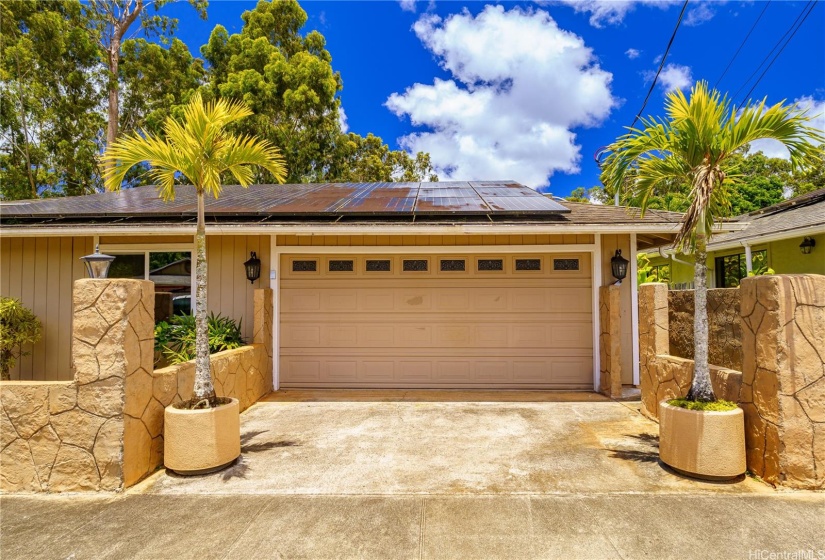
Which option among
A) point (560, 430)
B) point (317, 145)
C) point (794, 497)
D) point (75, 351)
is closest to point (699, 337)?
point (794, 497)

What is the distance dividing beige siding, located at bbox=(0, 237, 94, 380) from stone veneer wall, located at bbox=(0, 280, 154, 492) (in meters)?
3.93

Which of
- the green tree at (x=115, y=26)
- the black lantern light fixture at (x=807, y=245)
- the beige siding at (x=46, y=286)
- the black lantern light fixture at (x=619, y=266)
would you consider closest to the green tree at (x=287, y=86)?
the green tree at (x=115, y=26)

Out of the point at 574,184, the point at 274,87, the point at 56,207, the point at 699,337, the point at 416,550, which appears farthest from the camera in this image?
the point at 574,184

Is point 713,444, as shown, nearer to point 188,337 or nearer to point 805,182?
point 188,337

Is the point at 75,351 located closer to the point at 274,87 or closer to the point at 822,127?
the point at 822,127

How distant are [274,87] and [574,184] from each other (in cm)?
2241

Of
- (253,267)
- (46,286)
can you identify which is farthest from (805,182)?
(46,286)

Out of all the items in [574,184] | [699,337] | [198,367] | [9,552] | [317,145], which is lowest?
[9,552]

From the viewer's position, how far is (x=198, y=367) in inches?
148

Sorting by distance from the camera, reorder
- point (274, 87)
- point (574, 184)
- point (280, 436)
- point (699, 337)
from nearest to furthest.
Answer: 1. point (699, 337)
2. point (280, 436)
3. point (274, 87)
4. point (574, 184)

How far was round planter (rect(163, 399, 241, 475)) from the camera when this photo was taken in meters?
3.61

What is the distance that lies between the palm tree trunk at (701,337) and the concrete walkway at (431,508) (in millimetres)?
707

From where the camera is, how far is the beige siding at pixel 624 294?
6.52m

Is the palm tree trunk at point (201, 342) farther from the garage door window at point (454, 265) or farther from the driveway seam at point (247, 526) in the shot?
the garage door window at point (454, 265)
